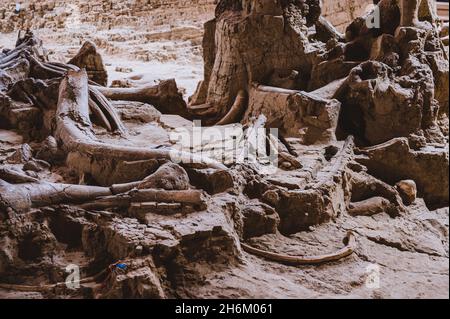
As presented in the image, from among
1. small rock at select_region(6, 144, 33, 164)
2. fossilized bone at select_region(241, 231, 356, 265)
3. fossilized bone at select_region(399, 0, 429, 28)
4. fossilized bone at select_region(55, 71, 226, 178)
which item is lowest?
fossilized bone at select_region(241, 231, 356, 265)

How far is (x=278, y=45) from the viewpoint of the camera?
5.59 m

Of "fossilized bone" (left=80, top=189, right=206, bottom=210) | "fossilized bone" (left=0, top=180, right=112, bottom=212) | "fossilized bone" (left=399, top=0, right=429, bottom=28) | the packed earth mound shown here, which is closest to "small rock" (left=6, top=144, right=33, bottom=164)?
the packed earth mound

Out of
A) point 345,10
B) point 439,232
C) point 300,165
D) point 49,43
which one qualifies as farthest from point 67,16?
point 439,232

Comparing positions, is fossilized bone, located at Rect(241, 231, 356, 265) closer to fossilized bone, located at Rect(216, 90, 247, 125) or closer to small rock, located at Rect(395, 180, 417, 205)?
small rock, located at Rect(395, 180, 417, 205)

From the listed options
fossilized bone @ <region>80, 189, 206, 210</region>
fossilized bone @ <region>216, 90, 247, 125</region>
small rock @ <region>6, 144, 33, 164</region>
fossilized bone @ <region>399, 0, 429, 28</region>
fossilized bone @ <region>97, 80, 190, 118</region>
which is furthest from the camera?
fossilized bone @ <region>216, 90, 247, 125</region>

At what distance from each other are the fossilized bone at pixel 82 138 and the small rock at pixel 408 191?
5.88 ft

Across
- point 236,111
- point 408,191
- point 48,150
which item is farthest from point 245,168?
point 236,111

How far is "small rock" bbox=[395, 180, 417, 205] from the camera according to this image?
155 inches

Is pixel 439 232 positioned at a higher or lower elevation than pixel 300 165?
lower

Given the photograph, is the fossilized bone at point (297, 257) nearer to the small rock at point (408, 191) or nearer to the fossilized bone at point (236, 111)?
the small rock at point (408, 191)

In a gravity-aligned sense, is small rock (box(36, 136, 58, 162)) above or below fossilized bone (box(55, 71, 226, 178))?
below

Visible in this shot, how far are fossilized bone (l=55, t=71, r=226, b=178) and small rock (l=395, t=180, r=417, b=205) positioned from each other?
1792mm

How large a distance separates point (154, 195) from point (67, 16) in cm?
1217
